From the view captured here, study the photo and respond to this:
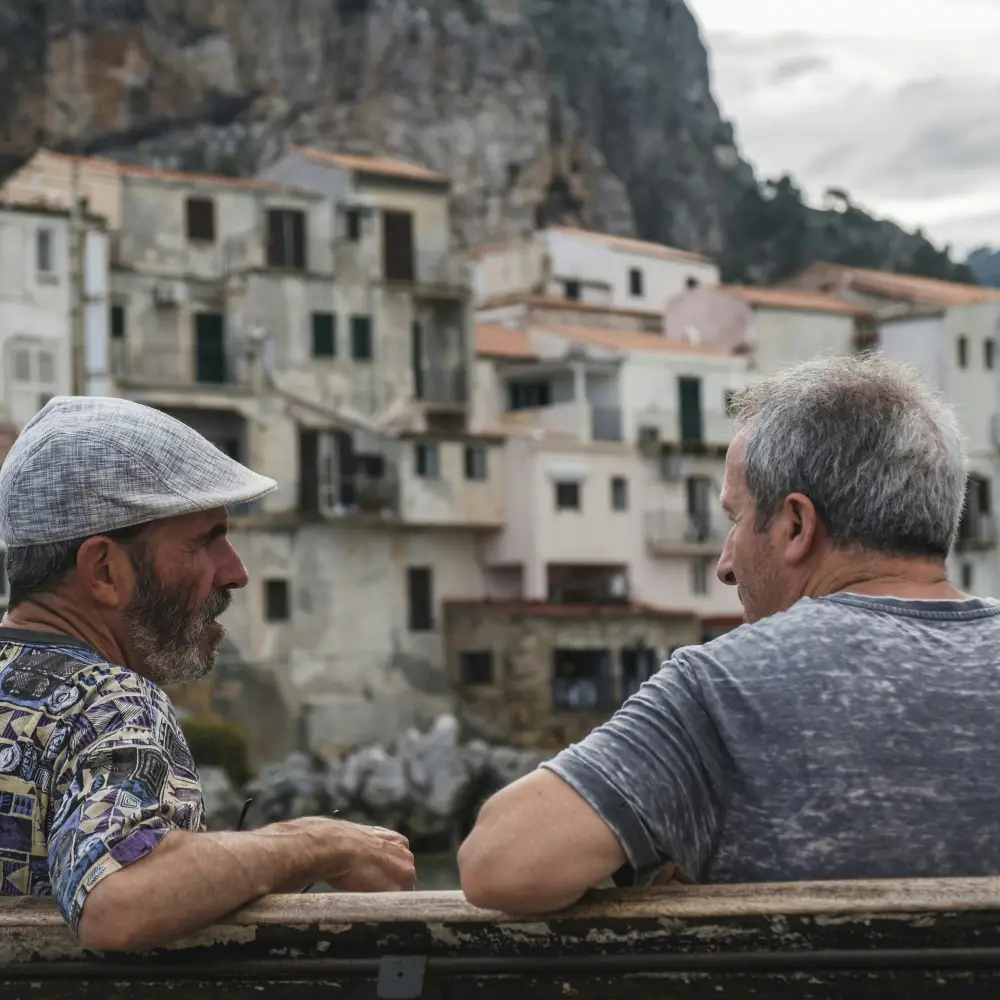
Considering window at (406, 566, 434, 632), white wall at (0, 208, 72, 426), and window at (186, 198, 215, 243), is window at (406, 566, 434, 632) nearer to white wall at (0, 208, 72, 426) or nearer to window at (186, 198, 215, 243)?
window at (186, 198, 215, 243)

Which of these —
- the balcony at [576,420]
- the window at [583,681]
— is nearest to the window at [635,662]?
the window at [583,681]

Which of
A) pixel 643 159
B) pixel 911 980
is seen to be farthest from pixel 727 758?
pixel 643 159

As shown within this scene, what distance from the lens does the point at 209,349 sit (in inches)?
1660

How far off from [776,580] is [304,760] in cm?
3688

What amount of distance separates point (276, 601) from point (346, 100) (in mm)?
38299

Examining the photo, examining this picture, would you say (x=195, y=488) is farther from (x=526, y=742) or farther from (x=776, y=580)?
(x=526, y=742)

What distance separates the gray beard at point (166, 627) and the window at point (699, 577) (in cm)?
4370

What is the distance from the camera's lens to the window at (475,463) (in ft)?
144

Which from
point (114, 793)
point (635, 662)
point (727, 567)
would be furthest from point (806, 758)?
point (635, 662)

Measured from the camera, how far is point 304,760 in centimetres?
3938

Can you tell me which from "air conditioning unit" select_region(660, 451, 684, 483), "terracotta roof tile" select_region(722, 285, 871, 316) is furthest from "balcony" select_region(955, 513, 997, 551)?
"air conditioning unit" select_region(660, 451, 684, 483)

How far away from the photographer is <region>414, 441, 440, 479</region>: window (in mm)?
43156

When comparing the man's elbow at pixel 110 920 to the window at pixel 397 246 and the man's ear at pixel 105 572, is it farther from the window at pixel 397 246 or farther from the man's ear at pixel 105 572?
the window at pixel 397 246

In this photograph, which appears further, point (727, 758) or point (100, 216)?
point (100, 216)
